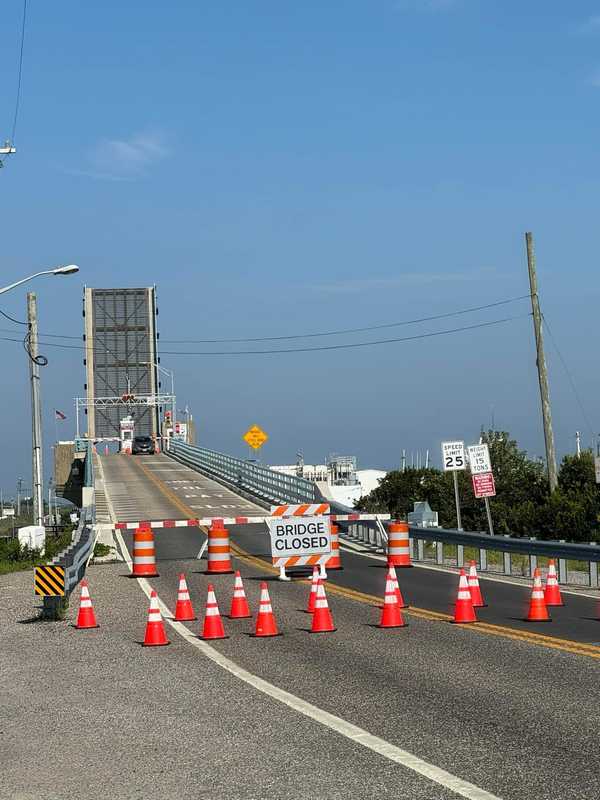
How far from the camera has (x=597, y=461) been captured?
27.7 meters

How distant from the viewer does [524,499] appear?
51594mm

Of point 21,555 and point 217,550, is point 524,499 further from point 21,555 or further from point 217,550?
point 217,550

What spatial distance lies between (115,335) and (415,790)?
103m

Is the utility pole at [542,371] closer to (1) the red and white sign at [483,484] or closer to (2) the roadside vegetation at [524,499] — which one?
(2) the roadside vegetation at [524,499]

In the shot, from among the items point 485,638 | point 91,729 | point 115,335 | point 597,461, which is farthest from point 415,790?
point 115,335

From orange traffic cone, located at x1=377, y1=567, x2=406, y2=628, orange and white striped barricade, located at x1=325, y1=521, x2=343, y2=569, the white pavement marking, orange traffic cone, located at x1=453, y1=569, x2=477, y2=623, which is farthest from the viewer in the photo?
orange and white striped barricade, located at x1=325, y1=521, x2=343, y2=569

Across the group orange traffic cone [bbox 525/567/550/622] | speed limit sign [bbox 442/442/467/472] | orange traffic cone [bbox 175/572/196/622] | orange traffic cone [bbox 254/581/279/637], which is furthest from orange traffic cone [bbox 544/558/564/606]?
speed limit sign [bbox 442/442/467/472]

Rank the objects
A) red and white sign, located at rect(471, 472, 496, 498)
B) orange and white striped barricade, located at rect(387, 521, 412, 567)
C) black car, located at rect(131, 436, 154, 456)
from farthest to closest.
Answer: black car, located at rect(131, 436, 154, 456) < red and white sign, located at rect(471, 472, 496, 498) < orange and white striped barricade, located at rect(387, 521, 412, 567)

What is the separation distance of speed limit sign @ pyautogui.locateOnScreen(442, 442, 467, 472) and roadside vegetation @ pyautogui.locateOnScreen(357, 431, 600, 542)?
793cm

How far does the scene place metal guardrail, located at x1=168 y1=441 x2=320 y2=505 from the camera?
44719 millimetres

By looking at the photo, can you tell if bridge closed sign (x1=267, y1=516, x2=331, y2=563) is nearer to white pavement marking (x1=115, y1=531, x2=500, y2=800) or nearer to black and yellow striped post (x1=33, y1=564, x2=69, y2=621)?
black and yellow striped post (x1=33, y1=564, x2=69, y2=621)

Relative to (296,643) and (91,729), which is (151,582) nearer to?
(296,643)

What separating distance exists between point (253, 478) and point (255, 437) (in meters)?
4.57

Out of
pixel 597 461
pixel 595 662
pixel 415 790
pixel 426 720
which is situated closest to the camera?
pixel 415 790
